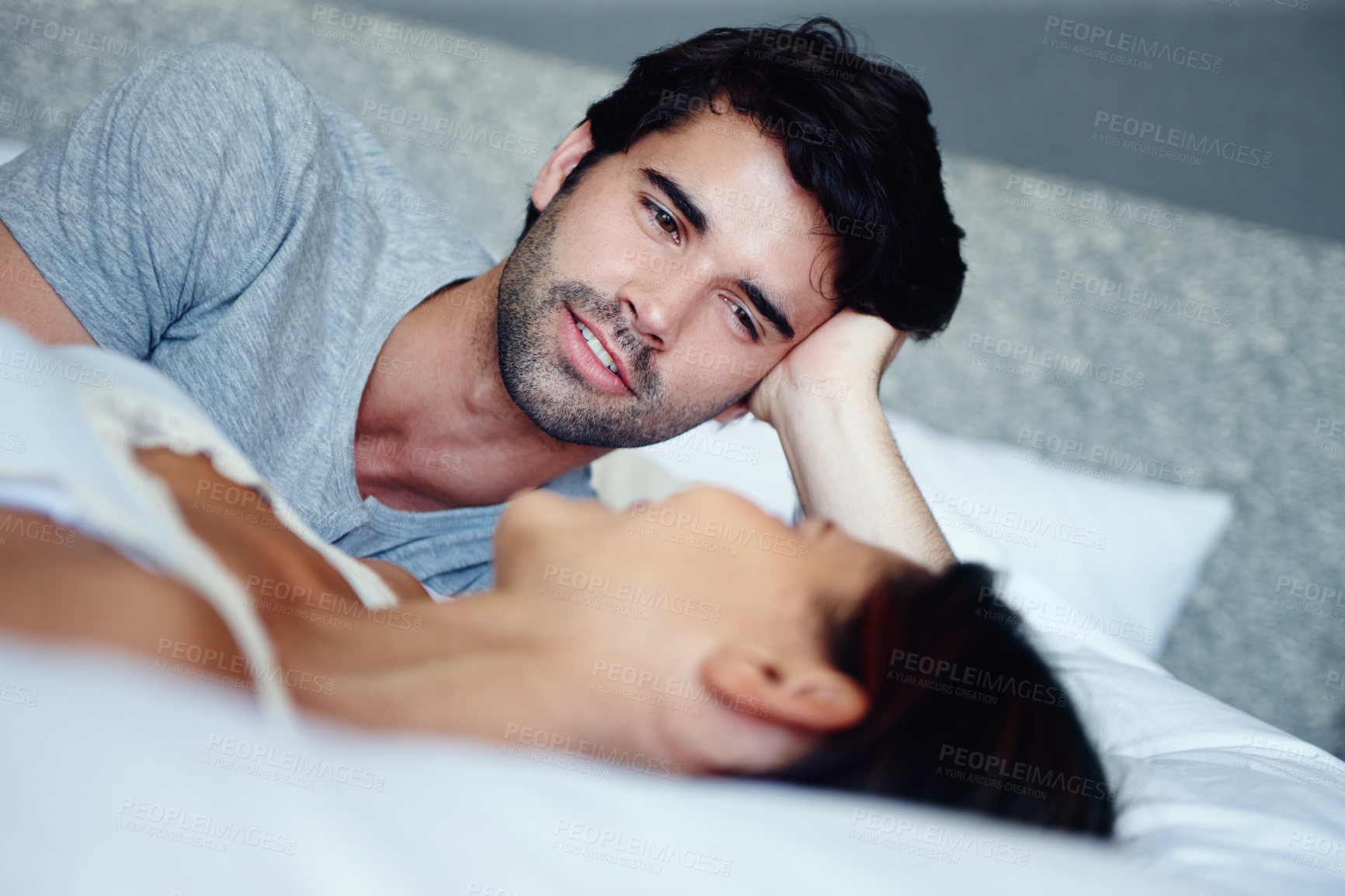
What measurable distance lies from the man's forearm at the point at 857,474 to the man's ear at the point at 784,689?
33cm

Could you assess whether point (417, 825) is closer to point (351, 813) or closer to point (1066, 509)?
point (351, 813)

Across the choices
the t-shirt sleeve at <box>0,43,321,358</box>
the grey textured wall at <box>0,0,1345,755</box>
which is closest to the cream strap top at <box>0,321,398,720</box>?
the t-shirt sleeve at <box>0,43,321,358</box>

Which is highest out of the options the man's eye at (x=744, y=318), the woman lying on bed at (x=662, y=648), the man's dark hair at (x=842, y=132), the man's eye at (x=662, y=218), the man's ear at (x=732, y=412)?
the man's dark hair at (x=842, y=132)

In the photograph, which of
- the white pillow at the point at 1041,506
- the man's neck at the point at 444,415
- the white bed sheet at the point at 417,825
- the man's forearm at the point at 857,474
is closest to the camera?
the white bed sheet at the point at 417,825

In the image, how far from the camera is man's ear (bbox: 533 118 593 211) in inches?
37.2

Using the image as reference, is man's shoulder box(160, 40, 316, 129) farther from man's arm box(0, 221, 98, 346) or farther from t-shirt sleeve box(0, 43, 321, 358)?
man's arm box(0, 221, 98, 346)

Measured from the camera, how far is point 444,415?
897mm

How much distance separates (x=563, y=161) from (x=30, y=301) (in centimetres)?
50

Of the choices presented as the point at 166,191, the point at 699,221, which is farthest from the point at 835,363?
the point at 166,191

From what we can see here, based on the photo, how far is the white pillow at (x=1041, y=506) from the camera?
1011mm

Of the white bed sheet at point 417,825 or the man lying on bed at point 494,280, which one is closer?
the white bed sheet at point 417,825

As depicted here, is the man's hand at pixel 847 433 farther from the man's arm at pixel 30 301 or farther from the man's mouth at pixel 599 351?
the man's arm at pixel 30 301

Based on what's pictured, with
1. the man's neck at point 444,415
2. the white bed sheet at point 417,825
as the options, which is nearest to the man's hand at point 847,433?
the man's neck at point 444,415

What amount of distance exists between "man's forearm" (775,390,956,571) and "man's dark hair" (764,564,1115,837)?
→ 0.26 meters
